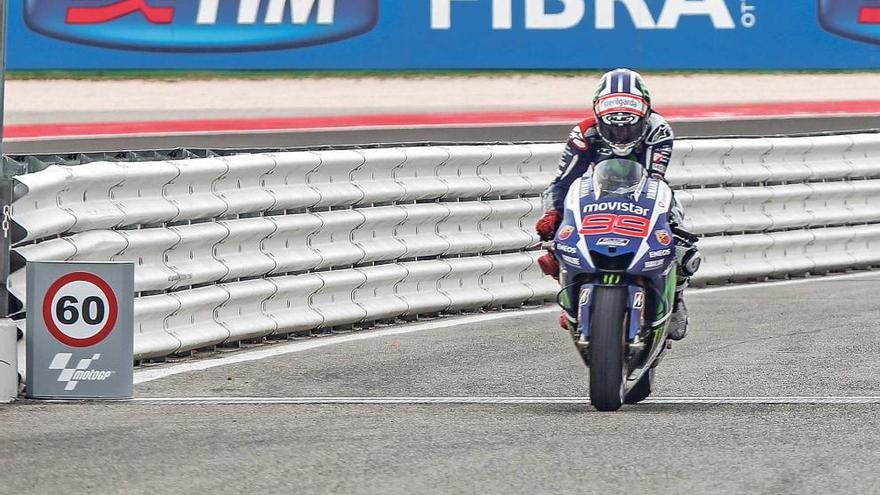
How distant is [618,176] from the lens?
26.1 feet

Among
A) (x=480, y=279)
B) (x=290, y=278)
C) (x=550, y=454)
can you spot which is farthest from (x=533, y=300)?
(x=550, y=454)

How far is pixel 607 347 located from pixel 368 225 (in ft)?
14.3

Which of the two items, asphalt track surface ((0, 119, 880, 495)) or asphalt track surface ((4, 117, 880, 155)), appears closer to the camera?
asphalt track surface ((0, 119, 880, 495))

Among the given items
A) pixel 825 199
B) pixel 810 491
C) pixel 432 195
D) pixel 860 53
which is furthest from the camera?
pixel 860 53

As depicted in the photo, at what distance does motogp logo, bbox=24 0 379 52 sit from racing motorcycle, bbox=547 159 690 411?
14.6 meters

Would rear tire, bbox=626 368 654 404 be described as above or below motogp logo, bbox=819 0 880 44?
below

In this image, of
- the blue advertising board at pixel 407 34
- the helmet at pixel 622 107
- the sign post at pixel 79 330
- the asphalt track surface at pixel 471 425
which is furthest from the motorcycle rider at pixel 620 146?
the blue advertising board at pixel 407 34

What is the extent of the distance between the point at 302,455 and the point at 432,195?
19.4 ft

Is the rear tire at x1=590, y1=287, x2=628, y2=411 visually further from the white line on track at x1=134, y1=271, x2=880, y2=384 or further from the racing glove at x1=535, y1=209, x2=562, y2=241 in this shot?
the white line on track at x1=134, y1=271, x2=880, y2=384

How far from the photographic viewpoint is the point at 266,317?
1074 cm

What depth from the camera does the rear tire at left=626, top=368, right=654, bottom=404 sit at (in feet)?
27.1

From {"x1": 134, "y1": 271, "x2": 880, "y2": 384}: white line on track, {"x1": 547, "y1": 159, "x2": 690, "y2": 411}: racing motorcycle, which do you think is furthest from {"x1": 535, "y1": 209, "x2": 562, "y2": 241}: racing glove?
{"x1": 134, "y1": 271, "x2": 880, "y2": 384}: white line on track

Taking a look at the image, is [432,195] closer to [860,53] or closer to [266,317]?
[266,317]

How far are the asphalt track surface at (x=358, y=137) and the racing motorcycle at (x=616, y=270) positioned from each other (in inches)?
313
